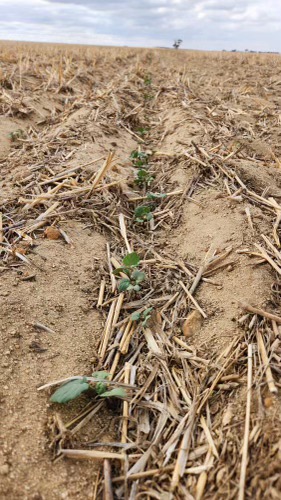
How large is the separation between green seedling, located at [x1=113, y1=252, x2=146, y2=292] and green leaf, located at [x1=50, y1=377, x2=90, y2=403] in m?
0.73

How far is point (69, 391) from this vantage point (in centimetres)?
190

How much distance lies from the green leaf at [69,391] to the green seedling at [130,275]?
73 cm

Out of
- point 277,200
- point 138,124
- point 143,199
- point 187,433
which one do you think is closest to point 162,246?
point 143,199

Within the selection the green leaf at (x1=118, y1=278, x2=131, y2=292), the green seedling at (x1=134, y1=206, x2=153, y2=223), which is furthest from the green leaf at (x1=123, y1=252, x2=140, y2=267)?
the green seedling at (x1=134, y1=206, x2=153, y2=223)

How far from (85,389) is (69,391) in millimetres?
71

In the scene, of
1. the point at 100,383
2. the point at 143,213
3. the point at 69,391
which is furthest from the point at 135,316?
the point at 143,213

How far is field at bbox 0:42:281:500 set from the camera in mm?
1720

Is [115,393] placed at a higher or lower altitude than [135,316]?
lower

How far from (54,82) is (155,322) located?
7.47m

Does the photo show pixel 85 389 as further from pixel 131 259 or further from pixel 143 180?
pixel 143 180

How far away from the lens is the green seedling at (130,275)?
8.46 ft

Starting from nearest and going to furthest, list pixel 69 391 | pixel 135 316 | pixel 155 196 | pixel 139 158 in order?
pixel 69 391 < pixel 135 316 < pixel 155 196 < pixel 139 158

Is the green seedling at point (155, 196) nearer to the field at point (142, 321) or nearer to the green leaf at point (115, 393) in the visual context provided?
the field at point (142, 321)

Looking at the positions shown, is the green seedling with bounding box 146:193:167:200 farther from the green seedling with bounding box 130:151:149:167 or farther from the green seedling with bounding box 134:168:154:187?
the green seedling with bounding box 130:151:149:167
